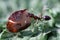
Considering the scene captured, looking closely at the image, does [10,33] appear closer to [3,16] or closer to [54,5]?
[3,16]

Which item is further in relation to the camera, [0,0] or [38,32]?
[0,0]

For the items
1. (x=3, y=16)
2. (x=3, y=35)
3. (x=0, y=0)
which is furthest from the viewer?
(x=0, y=0)

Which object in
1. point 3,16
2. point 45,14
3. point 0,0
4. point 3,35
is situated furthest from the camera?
point 0,0

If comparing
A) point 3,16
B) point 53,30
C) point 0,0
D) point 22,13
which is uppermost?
point 0,0

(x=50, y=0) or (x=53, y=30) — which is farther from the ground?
(x=50, y=0)

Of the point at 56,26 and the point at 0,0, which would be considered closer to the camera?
the point at 56,26

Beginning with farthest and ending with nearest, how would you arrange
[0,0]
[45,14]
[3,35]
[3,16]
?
[0,0] < [3,16] < [45,14] < [3,35]

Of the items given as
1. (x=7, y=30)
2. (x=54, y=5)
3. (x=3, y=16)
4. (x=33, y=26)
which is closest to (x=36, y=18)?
(x=33, y=26)

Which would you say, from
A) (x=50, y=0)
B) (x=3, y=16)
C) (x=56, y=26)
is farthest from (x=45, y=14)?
(x=50, y=0)

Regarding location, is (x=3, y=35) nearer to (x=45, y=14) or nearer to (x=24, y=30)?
(x=24, y=30)
